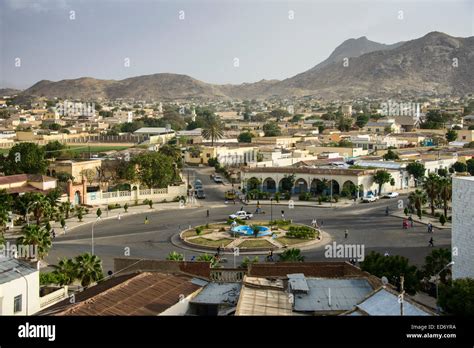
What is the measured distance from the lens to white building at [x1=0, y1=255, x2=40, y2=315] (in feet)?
36.1

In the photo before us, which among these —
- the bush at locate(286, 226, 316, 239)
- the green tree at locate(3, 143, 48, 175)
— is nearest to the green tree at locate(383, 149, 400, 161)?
the bush at locate(286, 226, 316, 239)

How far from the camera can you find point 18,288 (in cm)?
1161

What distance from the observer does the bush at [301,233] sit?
25922mm

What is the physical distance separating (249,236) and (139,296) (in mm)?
16808

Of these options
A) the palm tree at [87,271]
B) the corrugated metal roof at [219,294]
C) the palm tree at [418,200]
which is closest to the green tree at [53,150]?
the palm tree at [418,200]

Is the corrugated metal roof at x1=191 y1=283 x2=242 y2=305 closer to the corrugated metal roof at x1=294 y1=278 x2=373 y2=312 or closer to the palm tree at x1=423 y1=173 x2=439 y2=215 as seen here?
the corrugated metal roof at x1=294 y1=278 x2=373 y2=312

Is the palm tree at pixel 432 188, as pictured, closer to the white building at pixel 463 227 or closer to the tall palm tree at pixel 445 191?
the tall palm tree at pixel 445 191

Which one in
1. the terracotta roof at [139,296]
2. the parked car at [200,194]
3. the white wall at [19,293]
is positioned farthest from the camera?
the parked car at [200,194]

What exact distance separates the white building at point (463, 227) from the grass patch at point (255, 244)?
37.8ft

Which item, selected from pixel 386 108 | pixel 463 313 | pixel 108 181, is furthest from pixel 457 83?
pixel 463 313

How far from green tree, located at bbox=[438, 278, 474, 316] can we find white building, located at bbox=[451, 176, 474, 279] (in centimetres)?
180

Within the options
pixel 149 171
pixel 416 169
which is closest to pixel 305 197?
pixel 416 169

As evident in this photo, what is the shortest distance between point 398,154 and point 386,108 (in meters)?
86.0
